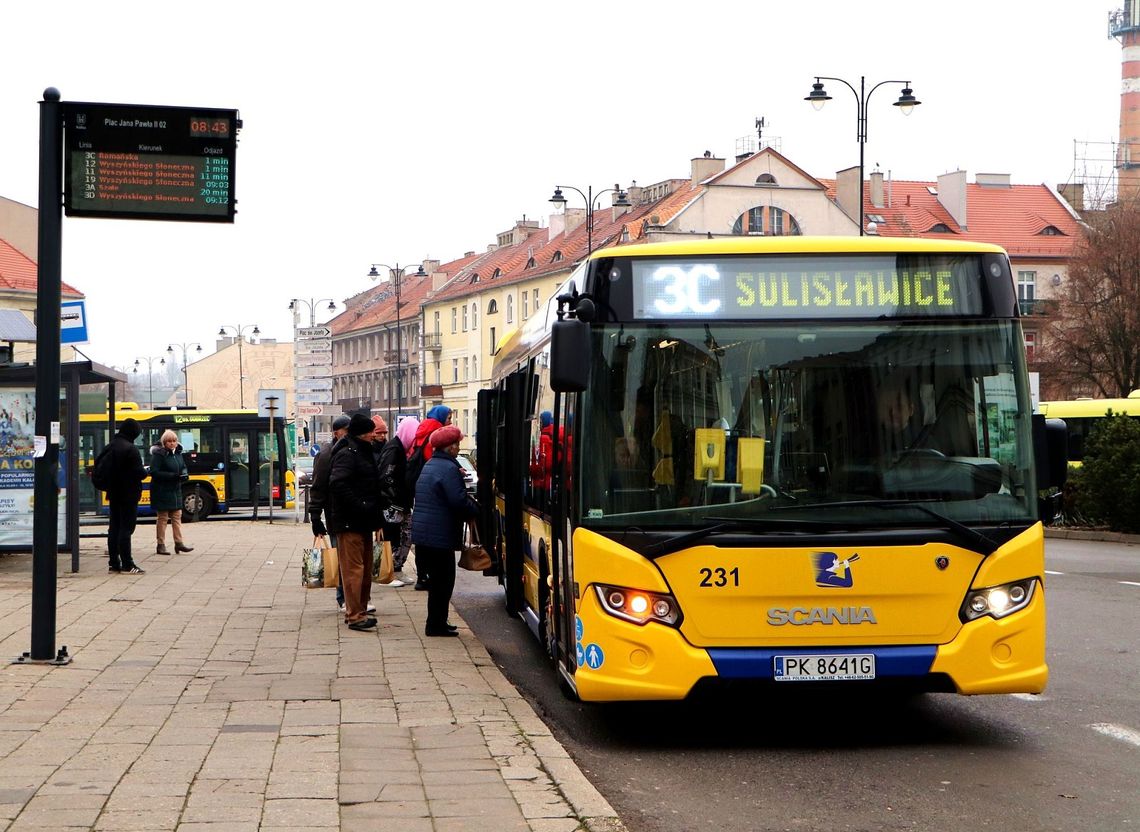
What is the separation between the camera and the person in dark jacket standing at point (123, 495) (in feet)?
62.1

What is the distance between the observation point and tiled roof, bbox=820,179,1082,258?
265 feet

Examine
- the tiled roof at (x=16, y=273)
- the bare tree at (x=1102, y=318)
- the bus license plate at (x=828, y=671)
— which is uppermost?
the tiled roof at (x=16, y=273)

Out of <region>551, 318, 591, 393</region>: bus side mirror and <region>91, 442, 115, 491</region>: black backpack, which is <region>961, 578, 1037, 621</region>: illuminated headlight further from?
<region>91, 442, 115, 491</region>: black backpack

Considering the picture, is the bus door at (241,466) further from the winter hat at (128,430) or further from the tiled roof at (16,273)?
the tiled roof at (16,273)

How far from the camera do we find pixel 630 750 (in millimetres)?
8438

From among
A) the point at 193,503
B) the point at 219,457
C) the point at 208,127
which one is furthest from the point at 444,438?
the point at 219,457

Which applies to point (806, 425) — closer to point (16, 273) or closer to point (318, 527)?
point (318, 527)

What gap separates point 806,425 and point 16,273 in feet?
179

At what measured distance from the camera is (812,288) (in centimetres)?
866

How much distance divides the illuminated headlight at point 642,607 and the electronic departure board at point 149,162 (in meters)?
4.69

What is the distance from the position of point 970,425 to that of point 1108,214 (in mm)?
51277

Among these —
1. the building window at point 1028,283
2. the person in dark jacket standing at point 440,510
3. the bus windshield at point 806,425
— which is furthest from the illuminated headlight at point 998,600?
the building window at point 1028,283

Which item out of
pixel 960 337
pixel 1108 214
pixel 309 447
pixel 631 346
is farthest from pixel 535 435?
pixel 1108 214

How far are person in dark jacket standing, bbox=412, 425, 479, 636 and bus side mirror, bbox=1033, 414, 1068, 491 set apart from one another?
4.87 metres
